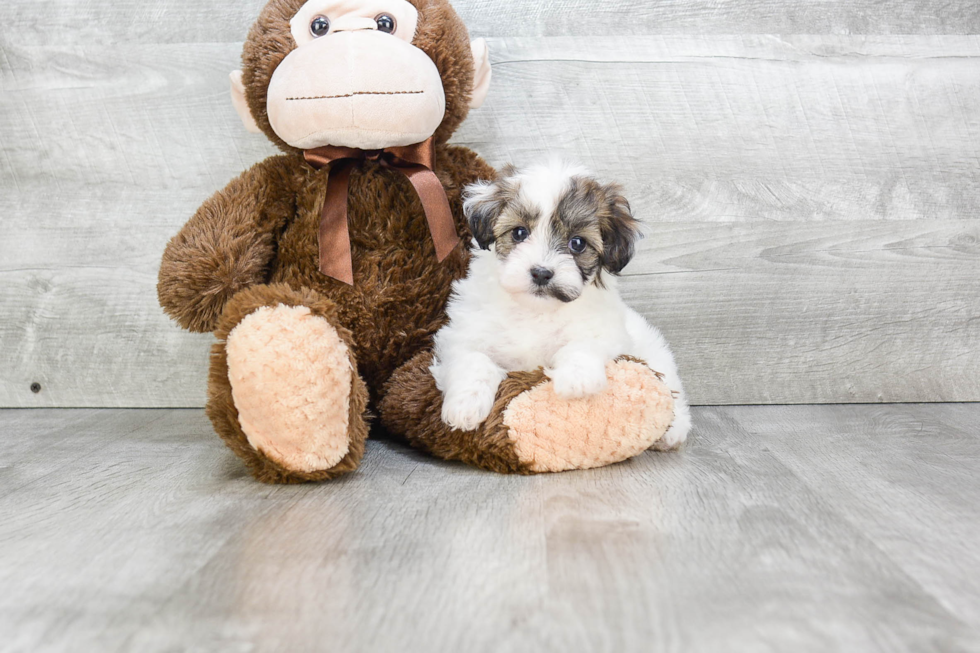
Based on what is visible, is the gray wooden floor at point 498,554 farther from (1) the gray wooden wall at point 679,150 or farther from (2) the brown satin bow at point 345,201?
(1) the gray wooden wall at point 679,150

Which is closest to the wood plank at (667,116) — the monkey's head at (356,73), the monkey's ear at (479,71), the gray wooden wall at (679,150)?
the gray wooden wall at (679,150)

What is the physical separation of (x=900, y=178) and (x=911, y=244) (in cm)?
18

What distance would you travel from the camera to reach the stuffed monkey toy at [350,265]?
53.7 inches

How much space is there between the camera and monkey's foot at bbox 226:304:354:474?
51.8 inches

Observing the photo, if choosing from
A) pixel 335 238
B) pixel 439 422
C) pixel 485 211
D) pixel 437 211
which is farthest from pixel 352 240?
pixel 439 422

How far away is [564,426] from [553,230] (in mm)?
357

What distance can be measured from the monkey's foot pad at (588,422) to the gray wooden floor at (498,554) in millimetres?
48

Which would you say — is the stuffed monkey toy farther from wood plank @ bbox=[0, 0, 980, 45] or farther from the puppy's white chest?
wood plank @ bbox=[0, 0, 980, 45]

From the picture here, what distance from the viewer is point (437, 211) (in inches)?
62.7

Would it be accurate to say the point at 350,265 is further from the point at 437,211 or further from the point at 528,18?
the point at 528,18

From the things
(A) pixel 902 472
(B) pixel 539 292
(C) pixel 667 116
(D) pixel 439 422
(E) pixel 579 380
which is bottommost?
(A) pixel 902 472

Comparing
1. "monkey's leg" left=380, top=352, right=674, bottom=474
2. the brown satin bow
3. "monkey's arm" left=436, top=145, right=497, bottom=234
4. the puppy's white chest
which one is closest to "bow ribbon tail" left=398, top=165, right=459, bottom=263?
the brown satin bow

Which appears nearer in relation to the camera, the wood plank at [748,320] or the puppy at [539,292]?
the puppy at [539,292]

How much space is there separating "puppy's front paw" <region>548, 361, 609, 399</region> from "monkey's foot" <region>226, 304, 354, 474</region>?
1.23 ft
